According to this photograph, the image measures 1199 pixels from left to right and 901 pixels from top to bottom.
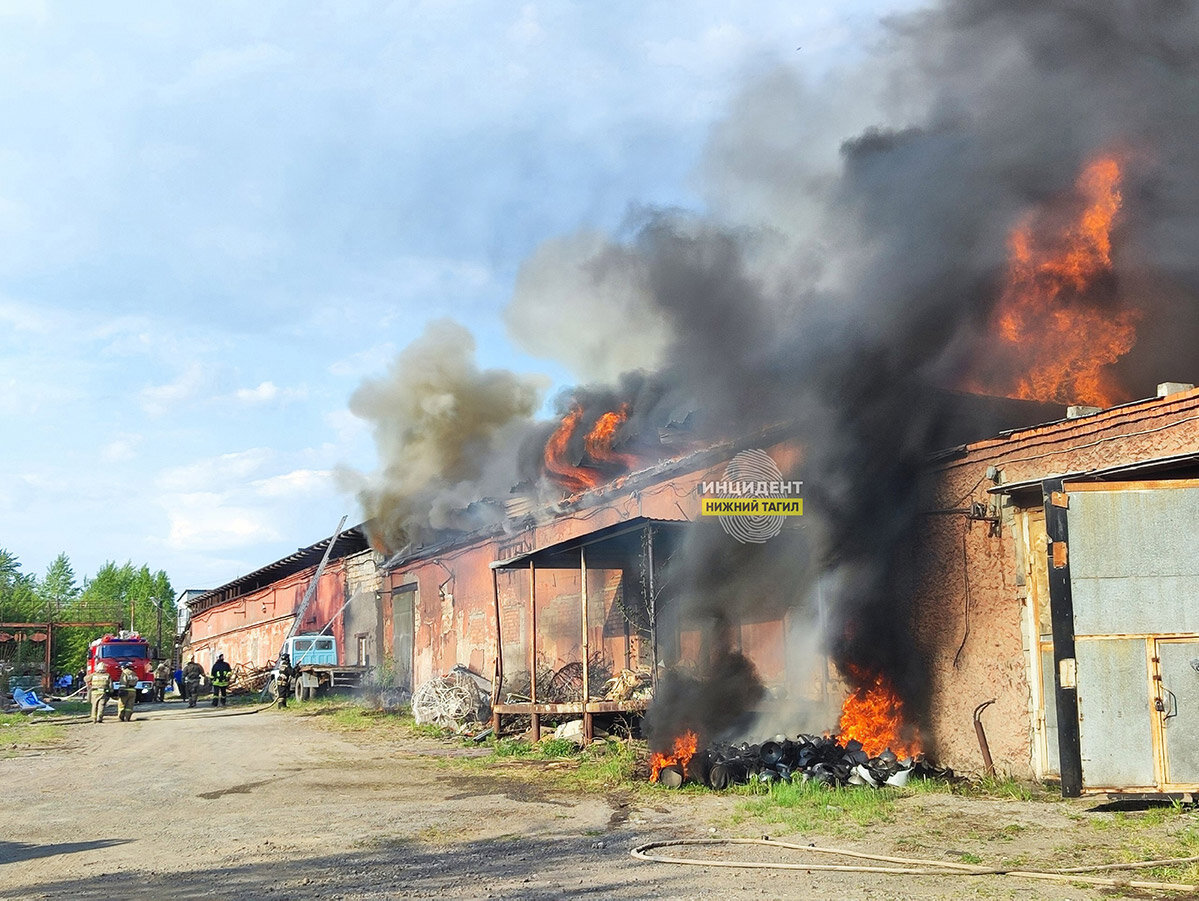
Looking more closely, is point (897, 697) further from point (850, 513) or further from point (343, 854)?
point (343, 854)

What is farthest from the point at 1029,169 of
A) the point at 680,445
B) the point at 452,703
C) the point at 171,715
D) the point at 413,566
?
the point at 171,715

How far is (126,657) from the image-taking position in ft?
109

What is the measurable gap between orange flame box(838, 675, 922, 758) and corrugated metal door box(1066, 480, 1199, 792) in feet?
9.92

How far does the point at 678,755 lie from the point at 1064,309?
10.9 meters

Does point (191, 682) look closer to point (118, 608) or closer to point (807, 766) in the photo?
point (807, 766)

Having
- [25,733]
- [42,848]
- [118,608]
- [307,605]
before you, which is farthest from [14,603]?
[42,848]

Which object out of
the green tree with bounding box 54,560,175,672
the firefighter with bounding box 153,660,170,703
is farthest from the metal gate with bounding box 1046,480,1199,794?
the green tree with bounding box 54,560,175,672

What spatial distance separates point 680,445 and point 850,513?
647cm

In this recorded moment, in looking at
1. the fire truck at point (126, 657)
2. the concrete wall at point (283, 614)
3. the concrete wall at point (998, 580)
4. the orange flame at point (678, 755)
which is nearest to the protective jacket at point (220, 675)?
the fire truck at point (126, 657)

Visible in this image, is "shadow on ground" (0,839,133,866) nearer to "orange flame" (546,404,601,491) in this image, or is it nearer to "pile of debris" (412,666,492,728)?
"pile of debris" (412,666,492,728)

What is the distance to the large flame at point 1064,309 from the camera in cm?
1691

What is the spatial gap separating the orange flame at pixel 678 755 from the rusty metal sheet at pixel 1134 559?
4316 millimetres

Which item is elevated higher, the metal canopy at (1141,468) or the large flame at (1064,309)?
the large flame at (1064,309)

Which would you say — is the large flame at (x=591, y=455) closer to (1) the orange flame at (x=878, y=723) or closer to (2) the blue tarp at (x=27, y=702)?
(1) the orange flame at (x=878, y=723)
